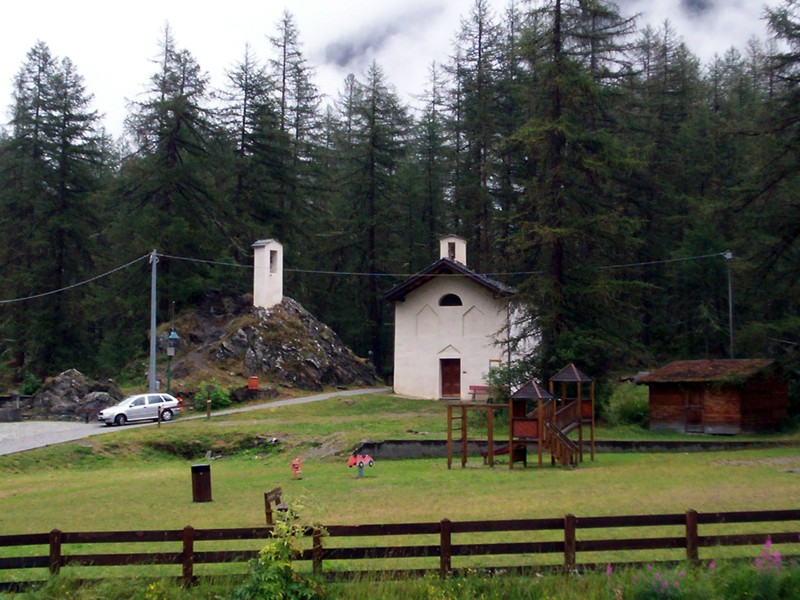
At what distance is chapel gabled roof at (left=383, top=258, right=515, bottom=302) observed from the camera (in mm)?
44594

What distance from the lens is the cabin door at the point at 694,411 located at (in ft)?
111

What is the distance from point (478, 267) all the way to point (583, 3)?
77.4ft

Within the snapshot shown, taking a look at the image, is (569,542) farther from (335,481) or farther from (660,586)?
(335,481)

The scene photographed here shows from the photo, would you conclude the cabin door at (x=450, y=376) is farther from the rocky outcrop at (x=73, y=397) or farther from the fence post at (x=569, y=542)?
the fence post at (x=569, y=542)

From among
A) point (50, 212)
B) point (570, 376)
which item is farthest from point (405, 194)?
point (570, 376)

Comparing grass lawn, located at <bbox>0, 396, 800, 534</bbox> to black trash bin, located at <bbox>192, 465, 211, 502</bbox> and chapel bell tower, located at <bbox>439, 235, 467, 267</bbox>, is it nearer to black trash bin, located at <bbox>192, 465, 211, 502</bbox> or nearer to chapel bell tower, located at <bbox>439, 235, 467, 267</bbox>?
black trash bin, located at <bbox>192, 465, 211, 502</bbox>

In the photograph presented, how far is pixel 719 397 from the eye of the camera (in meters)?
33.4

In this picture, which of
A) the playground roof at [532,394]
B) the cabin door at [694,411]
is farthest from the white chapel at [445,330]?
the playground roof at [532,394]

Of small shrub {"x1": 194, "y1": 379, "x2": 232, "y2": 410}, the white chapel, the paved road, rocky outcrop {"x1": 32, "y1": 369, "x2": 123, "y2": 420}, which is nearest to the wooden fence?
the paved road

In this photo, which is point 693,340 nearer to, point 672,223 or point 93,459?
point 672,223

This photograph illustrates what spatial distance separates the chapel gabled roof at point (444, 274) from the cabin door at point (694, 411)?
1193 cm

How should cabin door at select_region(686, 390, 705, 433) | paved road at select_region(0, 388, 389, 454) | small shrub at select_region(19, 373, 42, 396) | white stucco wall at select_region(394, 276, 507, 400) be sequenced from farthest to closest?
small shrub at select_region(19, 373, 42, 396) < white stucco wall at select_region(394, 276, 507, 400) < cabin door at select_region(686, 390, 705, 433) < paved road at select_region(0, 388, 389, 454)

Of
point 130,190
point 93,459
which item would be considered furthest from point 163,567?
point 130,190

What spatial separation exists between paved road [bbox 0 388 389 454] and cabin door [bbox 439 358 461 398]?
7.29m
